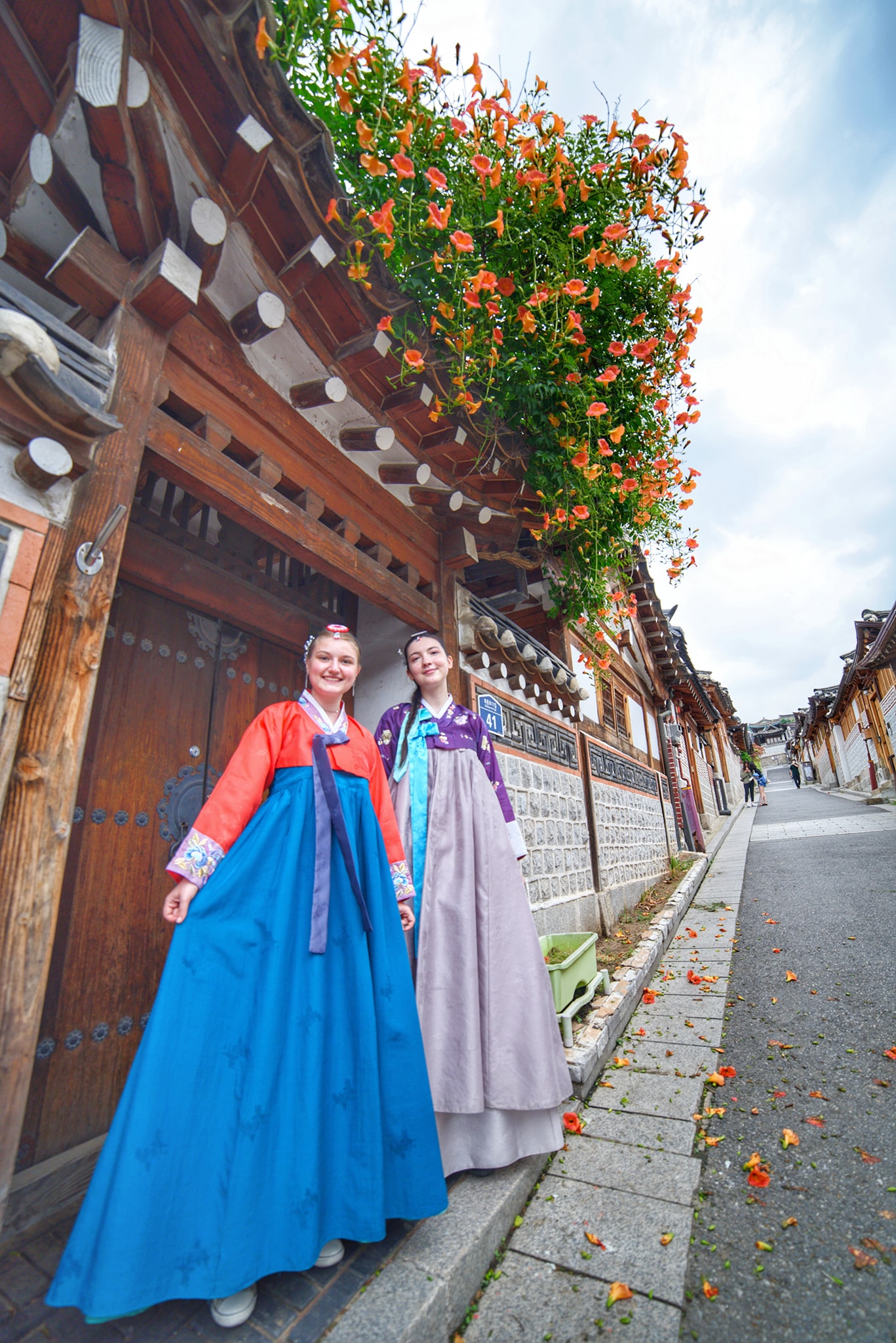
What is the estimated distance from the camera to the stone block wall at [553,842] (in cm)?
457

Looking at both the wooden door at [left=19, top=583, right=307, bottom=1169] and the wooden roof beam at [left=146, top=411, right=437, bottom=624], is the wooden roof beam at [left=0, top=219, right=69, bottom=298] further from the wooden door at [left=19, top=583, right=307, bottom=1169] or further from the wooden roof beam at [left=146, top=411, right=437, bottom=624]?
the wooden door at [left=19, top=583, right=307, bottom=1169]

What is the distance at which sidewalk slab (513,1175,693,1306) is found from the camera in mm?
1709

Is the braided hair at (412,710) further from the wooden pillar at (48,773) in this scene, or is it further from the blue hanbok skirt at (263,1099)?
the wooden pillar at (48,773)

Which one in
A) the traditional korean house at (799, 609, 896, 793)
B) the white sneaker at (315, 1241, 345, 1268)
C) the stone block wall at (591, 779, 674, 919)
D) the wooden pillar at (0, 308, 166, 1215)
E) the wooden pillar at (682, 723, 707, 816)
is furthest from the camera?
the traditional korean house at (799, 609, 896, 793)

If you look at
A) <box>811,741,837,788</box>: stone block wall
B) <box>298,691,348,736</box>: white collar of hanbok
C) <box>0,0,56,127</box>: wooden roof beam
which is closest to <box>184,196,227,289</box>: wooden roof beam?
<box>0,0,56,127</box>: wooden roof beam

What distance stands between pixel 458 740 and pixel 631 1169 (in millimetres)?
1871

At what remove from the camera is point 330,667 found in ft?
7.63

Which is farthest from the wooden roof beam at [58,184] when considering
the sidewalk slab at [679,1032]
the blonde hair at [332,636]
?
the sidewalk slab at [679,1032]

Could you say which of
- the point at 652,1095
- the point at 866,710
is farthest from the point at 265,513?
the point at 866,710

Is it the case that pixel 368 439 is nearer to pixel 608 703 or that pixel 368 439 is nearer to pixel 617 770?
pixel 617 770

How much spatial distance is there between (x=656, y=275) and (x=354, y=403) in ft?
7.60

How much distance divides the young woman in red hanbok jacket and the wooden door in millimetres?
796

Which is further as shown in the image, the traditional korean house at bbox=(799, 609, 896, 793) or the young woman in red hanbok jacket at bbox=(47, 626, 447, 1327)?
the traditional korean house at bbox=(799, 609, 896, 793)

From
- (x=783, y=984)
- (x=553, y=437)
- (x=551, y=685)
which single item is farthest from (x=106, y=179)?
(x=783, y=984)
